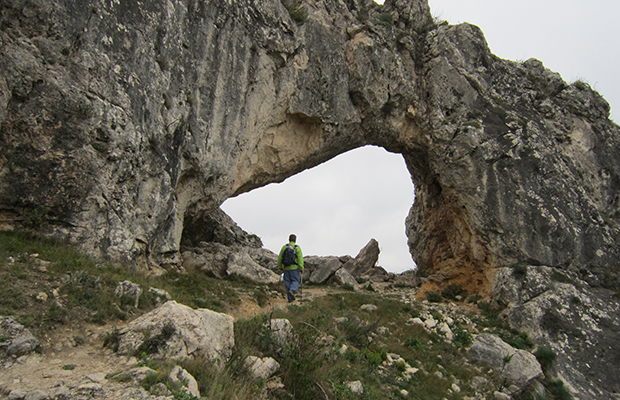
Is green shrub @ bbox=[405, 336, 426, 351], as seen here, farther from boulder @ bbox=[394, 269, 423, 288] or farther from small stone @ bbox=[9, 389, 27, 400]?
boulder @ bbox=[394, 269, 423, 288]

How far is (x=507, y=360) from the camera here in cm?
1038

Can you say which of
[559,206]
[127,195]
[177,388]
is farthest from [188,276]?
[559,206]

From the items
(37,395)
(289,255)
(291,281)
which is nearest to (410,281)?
(291,281)

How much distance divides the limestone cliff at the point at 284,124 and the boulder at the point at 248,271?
2002mm

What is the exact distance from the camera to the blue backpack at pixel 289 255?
1136cm

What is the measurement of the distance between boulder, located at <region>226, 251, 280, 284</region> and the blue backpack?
103 inches

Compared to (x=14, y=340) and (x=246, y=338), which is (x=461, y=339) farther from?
(x=14, y=340)

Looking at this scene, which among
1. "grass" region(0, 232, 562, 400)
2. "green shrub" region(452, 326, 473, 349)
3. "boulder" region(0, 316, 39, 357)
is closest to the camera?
"boulder" region(0, 316, 39, 357)

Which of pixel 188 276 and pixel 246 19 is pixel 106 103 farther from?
pixel 246 19

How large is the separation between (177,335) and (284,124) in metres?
11.0

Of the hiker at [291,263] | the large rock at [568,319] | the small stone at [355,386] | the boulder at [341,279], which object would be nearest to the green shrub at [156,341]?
the small stone at [355,386]

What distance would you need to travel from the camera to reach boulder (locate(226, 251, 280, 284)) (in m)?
13.8

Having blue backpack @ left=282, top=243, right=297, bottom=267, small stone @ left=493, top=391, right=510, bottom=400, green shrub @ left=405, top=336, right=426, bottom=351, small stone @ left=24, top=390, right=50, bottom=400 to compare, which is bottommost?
small stone @ left=493, top=391, right=510, bottom=400

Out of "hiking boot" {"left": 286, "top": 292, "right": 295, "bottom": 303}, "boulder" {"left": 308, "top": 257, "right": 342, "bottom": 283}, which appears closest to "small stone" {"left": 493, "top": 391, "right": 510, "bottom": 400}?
"hiking boot" {"left": 286, "top": 292, "right": 295, "bottom": 303}
